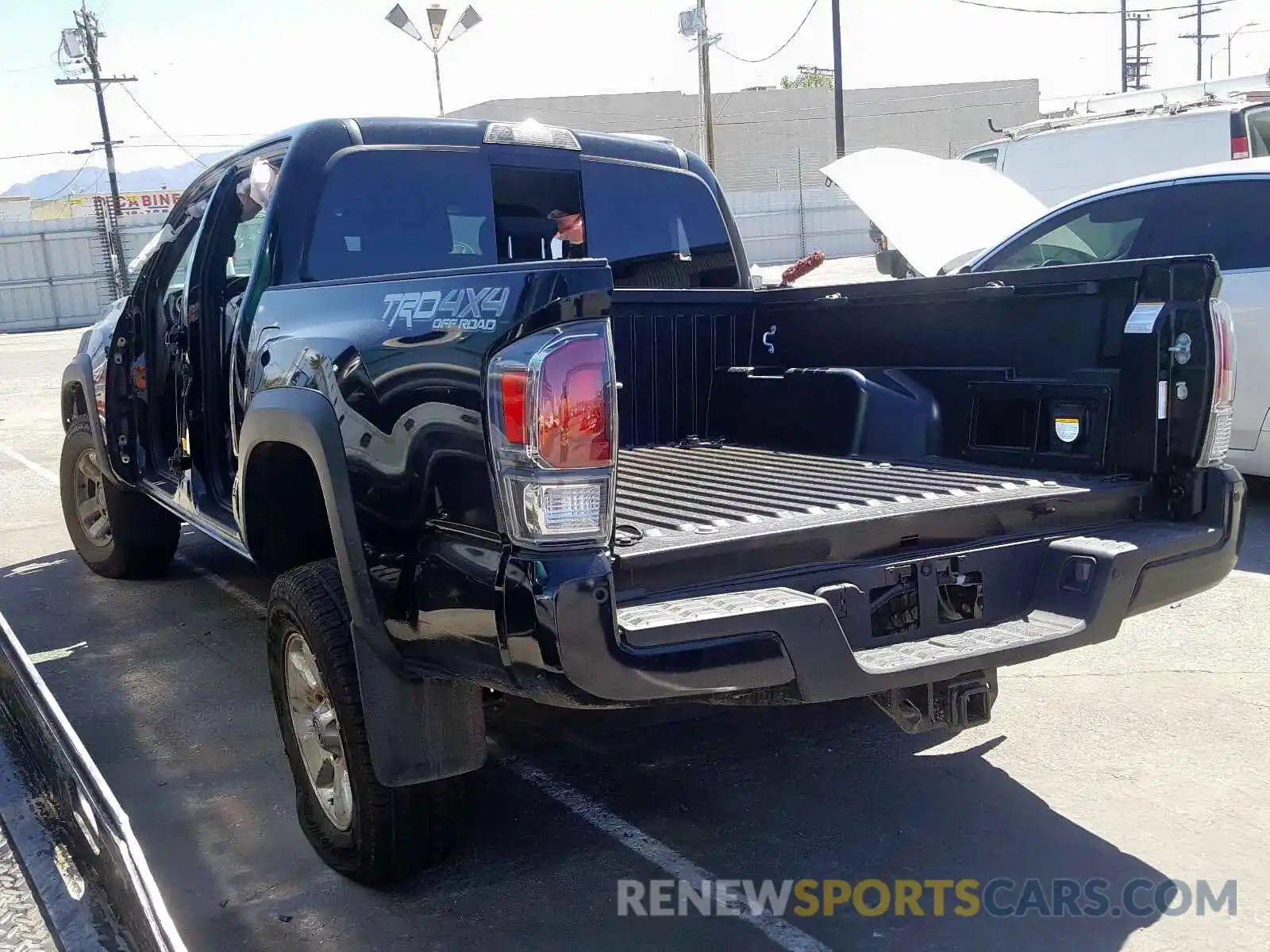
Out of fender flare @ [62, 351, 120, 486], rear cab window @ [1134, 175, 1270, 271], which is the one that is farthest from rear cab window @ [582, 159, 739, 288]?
rear cab window @ [1134, 175, 1270, 271]

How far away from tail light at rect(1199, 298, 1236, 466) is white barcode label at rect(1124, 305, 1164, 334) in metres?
0.14

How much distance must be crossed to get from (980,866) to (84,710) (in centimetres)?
332

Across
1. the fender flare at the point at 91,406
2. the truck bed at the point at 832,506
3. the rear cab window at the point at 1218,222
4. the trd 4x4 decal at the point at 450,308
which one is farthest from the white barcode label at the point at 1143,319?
the fender flare at the point at 91,406

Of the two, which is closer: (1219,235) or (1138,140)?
(1219,235)

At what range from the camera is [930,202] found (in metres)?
8.75

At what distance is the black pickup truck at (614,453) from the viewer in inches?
100

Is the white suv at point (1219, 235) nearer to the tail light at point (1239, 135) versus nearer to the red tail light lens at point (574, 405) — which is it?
the red tail light lens at point (574, 405)

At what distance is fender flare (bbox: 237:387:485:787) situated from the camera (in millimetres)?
2898

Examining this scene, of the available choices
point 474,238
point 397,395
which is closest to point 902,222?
point 474,238

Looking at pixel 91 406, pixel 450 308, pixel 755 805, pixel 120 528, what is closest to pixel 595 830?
pixel 755 805

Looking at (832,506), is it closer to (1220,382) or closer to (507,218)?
(1220,382)

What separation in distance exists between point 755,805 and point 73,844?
6.97 ft

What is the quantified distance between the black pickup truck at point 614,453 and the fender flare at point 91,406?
2.55 feet

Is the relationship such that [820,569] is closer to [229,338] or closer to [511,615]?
[511,615]
